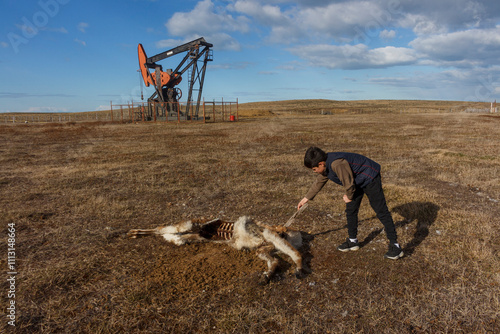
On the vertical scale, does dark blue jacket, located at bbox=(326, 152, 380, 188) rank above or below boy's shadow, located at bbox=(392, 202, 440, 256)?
above

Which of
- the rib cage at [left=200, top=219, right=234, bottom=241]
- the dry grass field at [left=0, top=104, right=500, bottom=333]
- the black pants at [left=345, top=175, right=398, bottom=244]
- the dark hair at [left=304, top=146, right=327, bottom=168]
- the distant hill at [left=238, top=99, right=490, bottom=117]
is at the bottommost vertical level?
the dry grass field at [left=0, top=104, right=500, bottom=333]

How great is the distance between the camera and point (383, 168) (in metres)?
9.45

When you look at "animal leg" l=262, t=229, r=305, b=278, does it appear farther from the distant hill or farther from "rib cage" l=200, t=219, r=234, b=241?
the distant hill

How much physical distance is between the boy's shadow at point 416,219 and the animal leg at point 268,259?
1.48 m

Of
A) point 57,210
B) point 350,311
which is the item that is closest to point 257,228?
point 350,311

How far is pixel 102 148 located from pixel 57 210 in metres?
8.95

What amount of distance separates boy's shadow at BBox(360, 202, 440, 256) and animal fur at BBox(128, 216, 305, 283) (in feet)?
4.20

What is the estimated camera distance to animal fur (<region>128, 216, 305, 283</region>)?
12.5 ft

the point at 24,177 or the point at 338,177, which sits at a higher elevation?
the point at 338,177

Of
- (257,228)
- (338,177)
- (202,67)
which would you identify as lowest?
(257,228)

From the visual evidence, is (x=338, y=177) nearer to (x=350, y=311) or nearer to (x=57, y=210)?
(x=350, y=311)

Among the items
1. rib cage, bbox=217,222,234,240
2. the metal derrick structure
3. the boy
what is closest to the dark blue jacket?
the boy

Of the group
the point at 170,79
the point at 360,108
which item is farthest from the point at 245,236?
the point at 360,108

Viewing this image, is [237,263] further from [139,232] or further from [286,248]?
[139,232]
